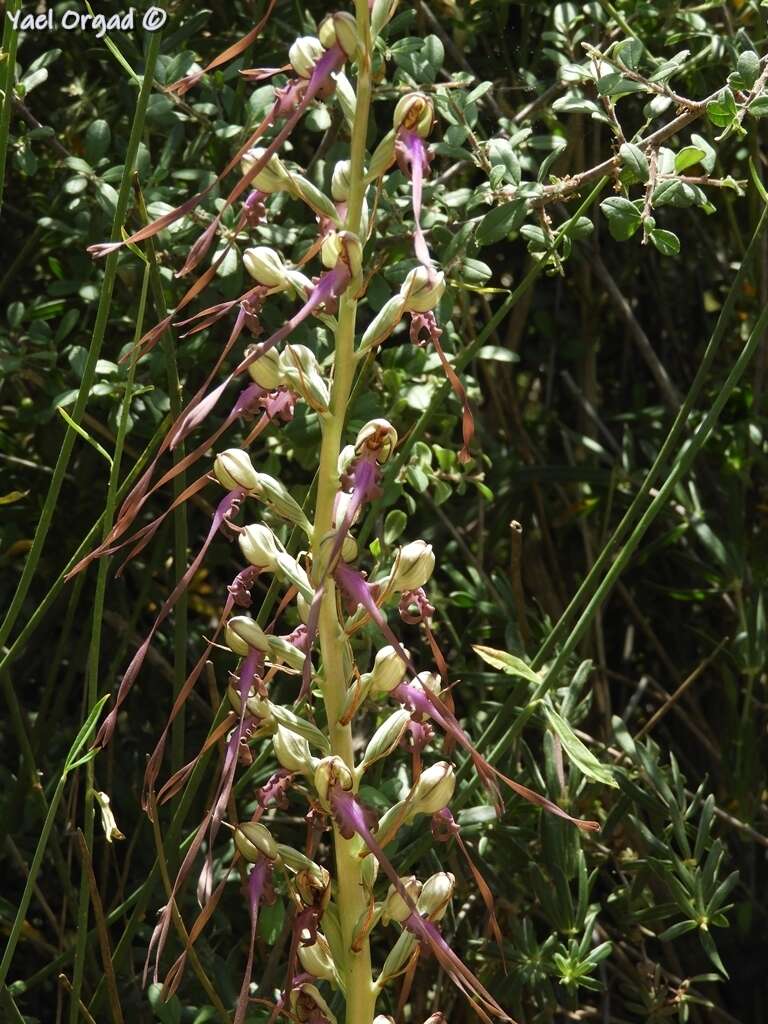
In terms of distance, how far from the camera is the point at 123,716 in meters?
1.56

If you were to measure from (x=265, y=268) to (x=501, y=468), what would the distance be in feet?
2.59

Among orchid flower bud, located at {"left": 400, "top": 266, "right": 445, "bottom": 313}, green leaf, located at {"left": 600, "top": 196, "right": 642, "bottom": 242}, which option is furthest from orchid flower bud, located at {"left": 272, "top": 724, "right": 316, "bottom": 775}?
green leaf, located at {"left": 600, "top": 196, "right": 642, "bottom": 242}

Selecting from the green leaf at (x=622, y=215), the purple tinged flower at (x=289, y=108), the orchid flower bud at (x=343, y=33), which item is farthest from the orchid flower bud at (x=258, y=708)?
the green leaf at (x=622, y=215)

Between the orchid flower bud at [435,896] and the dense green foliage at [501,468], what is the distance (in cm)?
21

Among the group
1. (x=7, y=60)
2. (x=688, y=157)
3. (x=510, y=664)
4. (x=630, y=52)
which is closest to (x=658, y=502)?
(x=510, y=664)

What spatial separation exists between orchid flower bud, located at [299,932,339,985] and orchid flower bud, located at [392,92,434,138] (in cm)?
41

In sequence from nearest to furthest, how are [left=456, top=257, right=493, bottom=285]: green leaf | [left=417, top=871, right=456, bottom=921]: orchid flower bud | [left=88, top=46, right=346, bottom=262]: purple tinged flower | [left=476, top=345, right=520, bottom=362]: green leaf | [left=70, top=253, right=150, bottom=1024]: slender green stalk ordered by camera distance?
[left=88, top=46, right=346, bottom=262]: purple tinged flower → [left=417, top=871, right=456, bottom=921]: orchid flower bud → [left=70, top=253, right=150, bottom=1024]: slender green stalk → [left=456, top=257, right=493, bottom=285]: green leaf → [left=476, top=345, right=520, bottom=362]: green leaf

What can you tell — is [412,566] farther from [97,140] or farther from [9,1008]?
[97,140]

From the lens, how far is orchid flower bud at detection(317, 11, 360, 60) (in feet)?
2.06

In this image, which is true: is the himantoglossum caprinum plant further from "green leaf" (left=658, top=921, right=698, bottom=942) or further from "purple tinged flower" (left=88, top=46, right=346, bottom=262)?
"green leaf" (left=658, top=921, right=698, bottom=942)

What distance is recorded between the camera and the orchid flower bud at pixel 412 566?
71 cm

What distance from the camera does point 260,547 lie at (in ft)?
2.30

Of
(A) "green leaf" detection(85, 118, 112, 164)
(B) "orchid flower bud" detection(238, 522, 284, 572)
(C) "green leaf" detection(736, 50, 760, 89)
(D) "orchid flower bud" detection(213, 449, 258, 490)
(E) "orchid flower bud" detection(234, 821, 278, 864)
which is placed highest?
(C) "green leaf" detection(736, 50, 760, 89)

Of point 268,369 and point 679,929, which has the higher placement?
point 268,369
